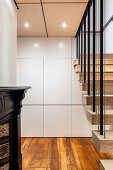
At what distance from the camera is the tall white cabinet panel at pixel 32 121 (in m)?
4.79

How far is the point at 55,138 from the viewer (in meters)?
4.73

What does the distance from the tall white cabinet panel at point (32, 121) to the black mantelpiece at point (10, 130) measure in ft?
7.74

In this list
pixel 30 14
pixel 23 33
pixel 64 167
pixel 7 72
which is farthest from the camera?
pixel 23 33

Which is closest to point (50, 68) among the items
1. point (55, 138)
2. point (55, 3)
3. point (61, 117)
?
point (61, 117)

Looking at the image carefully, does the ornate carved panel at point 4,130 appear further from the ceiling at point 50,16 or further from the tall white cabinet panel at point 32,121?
the tall white cabinet panel at point 32,121

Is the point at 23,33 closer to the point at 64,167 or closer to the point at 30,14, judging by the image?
the point at 30,14

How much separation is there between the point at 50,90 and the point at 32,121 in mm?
838

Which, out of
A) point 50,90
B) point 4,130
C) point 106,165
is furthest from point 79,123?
point 106,165

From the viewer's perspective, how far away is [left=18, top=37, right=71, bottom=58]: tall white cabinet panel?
189 inches

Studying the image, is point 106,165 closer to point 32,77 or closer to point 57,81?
point 57,81

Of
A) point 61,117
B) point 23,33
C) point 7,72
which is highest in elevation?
point 23,33

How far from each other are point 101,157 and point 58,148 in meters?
0.87

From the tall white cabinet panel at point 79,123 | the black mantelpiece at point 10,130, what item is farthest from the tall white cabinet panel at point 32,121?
the black mantelpiece at point 10,130

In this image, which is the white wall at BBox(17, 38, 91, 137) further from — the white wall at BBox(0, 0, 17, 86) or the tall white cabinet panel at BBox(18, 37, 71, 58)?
the white wall at BBox(0, 0, 17, 86)
